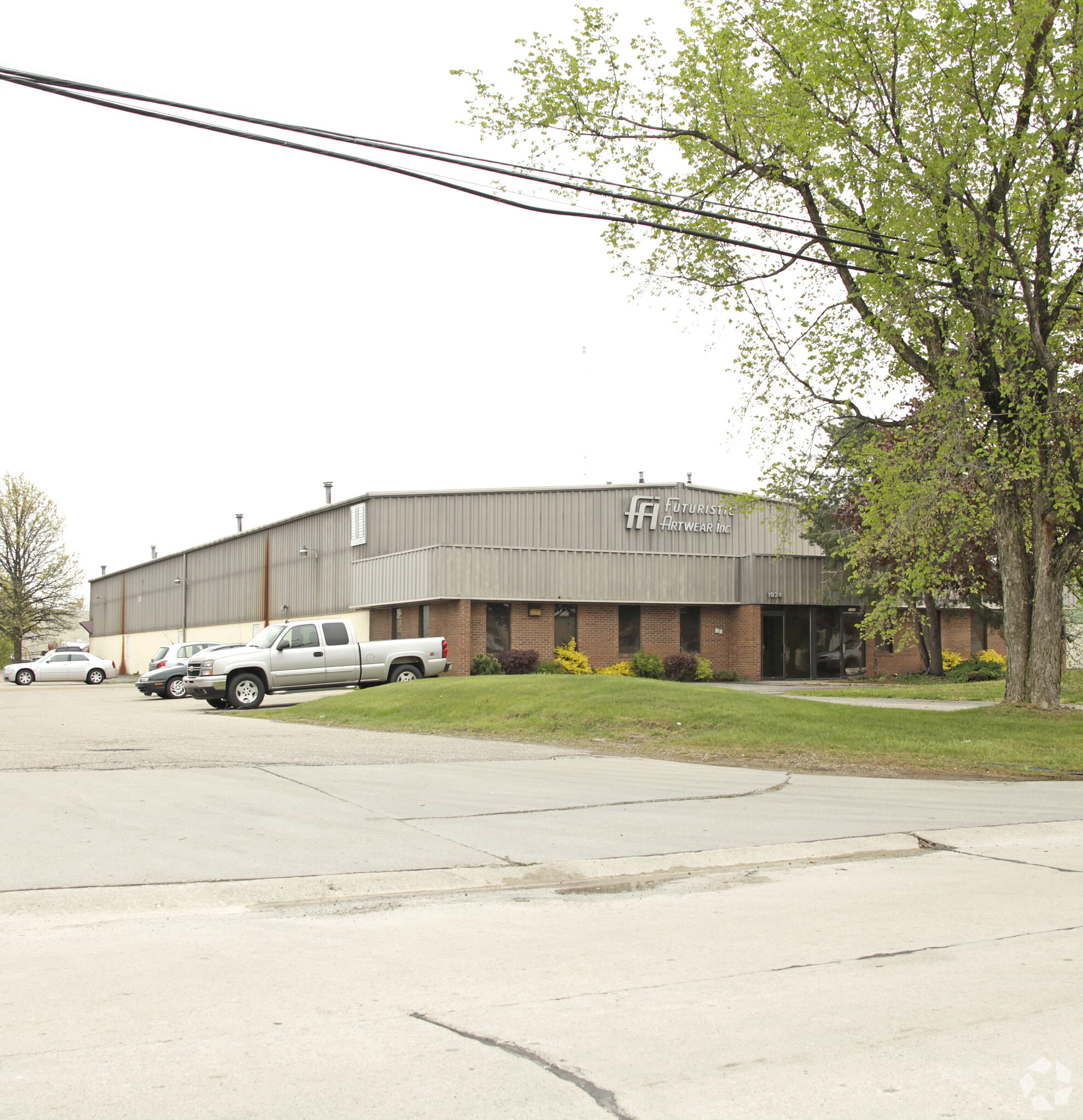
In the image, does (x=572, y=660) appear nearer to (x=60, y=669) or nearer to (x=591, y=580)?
(x=591, y=580)

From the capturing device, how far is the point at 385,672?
26219 mm

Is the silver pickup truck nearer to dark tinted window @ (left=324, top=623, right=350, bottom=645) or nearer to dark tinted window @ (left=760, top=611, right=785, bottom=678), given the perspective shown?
dark tinted window @ (left=324, top=623, right=350, bottom=645)

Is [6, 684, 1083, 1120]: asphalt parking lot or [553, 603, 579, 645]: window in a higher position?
[553, 603, 579, 645]: window

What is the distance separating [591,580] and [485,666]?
5.42 meters

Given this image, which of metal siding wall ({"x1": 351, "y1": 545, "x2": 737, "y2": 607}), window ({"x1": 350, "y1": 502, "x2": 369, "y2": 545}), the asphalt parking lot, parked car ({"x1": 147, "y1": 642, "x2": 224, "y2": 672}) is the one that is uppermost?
window ({"x1": 350, "y1": 502, "x2": 369, "y2": 545})

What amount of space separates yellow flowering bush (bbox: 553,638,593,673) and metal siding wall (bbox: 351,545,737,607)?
1.73 metres

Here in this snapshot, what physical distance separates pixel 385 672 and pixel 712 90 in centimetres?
1484

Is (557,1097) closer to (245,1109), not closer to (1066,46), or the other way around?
(245,1109)

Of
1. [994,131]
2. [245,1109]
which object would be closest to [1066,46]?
[994,131]

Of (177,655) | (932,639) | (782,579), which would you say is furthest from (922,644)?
(177,655)

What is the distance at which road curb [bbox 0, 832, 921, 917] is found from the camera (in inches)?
266

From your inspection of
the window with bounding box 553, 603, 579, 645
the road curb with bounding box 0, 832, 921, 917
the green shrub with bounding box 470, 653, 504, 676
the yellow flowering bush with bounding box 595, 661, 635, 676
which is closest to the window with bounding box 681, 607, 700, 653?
the yellow flowering bush with bounding box 595, 661, 635, 676

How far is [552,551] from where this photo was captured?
36.9 meters

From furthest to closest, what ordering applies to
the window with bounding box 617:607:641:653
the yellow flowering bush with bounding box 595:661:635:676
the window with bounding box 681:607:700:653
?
the window with bounding box 681:607:700:653
the window with bounding box 617:607:641:653
the yellow flowering bush with bounding box 595:661:635:676
